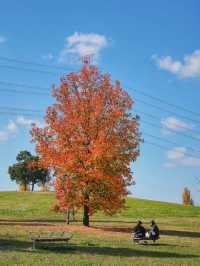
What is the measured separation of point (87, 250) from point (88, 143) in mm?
18514

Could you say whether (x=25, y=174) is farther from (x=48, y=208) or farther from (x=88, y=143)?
(x=88, y=143)

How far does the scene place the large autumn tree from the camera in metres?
43.8

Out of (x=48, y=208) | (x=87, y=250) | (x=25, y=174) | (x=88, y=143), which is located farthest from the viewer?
(x=25, y=174)

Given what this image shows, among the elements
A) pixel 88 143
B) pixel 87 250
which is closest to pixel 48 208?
pixel 88 143

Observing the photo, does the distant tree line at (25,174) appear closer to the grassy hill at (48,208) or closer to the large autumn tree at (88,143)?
the grassy hill at (48,208)

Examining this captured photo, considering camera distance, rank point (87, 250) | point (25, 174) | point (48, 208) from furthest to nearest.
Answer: point (25, 174) < point (48, 208) < point (87, 250)

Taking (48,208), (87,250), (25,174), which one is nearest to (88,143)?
(87,250)

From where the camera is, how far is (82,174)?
4353cm

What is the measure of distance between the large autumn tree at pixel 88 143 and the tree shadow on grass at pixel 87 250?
14.6 meters

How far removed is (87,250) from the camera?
27.2 m

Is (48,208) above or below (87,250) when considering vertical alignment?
above

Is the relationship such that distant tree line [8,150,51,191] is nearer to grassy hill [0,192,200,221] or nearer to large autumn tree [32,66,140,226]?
grassy hill [0,192,200,221]

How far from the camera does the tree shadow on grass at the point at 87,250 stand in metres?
26.2

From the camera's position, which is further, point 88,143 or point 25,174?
point 25,174
